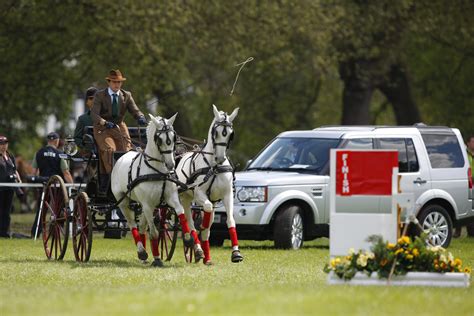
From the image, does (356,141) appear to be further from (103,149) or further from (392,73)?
(392,73)

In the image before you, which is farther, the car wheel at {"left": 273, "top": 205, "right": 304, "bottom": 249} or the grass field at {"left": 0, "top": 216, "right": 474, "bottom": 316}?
the car wheel at {"left": 273, "top": 205, "right": 304, "bottom": 249}

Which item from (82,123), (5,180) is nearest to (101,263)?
(82,123)

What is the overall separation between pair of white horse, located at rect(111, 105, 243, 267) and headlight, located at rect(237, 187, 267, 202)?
323 cm

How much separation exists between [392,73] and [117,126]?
89.3 ft

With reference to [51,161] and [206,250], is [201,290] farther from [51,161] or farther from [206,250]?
[51,161]

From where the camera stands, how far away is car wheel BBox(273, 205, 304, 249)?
22.0 meters

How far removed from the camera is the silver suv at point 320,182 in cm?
2197

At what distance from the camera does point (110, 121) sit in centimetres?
1862

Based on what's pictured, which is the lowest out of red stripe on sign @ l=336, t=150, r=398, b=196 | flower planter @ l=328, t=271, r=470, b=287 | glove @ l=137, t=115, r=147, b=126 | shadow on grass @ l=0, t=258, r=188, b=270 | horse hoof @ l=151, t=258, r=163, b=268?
shadow on grass @ l=0, t=258, r=188, b=270

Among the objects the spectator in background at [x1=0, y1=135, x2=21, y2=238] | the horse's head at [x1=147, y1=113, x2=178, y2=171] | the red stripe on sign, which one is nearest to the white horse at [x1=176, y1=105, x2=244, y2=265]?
the horse's head at [x1=147, y1=113, x2=178, y2=171]

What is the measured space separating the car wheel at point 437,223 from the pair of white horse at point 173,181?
5.39 metres

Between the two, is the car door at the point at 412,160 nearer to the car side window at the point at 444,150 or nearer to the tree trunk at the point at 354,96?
the car side window at the point at 444,150

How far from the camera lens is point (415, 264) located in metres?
13.4

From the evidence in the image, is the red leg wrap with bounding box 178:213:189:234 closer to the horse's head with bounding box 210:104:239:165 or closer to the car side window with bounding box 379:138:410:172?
the horse's head with bounding box 210:104:239:165
